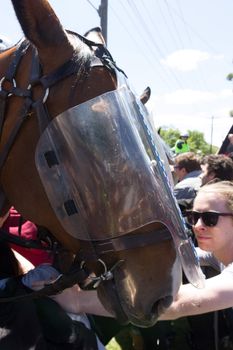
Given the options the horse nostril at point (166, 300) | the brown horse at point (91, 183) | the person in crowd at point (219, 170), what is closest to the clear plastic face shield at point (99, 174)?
the brown horse at point (91, 183)

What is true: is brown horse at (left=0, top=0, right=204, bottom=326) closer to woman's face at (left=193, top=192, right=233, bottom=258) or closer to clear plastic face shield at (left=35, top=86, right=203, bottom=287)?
clear plastic face shield at (left=35, top=86, right=203, bottom=287)

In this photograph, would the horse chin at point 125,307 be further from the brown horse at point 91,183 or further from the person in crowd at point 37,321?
the person in crowd at point 37,321

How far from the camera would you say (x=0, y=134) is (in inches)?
72.2

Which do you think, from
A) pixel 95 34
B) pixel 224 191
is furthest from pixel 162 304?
pixel 224 191

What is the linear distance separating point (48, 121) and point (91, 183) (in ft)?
0.92

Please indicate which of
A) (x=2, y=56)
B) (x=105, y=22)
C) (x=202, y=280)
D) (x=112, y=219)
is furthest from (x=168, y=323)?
(x=105, y=22)

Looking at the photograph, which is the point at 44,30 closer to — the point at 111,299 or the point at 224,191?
the point at 111,299

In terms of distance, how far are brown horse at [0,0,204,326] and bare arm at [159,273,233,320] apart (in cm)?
64

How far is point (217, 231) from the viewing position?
2.98 meters

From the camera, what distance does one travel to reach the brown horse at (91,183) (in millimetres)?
1737

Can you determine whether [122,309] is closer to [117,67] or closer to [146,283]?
[146,283]

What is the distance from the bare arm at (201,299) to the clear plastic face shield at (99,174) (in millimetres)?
734

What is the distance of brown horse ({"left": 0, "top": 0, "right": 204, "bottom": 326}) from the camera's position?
5.70ft

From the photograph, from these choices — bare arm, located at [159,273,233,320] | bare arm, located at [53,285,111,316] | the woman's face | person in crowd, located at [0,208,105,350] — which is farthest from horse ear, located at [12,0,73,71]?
the woman's face
